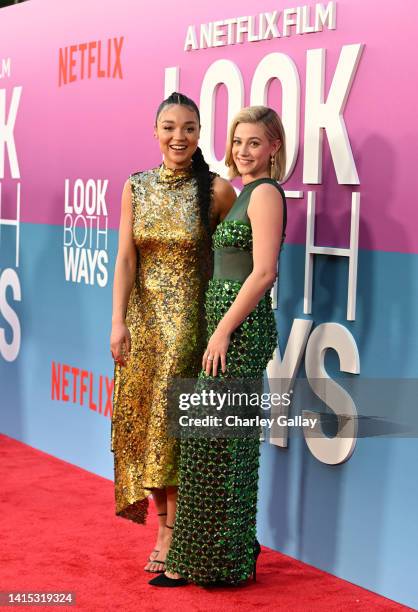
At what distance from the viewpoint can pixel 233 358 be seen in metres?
3.48

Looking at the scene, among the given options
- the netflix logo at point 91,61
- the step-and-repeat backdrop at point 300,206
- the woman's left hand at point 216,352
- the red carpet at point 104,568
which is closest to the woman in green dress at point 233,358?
the woman's left hand at point 216,352

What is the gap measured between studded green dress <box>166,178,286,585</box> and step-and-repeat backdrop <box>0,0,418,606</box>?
1.10 ft

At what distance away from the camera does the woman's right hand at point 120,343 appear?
3789 mm

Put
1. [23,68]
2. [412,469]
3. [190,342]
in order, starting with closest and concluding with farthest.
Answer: [412,469] < [190,342] < [23,68]

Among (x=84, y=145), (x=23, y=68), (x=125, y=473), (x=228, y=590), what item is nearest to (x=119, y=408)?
(x=125, y=473)

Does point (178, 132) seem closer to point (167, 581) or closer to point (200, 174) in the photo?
point (200, 174)

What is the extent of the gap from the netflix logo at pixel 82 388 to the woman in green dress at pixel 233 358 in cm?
151

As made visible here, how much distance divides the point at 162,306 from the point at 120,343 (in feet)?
0.64

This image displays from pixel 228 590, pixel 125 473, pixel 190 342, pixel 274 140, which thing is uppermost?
pixel 274 140

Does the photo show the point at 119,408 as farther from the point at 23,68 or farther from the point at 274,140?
the point at 23,68

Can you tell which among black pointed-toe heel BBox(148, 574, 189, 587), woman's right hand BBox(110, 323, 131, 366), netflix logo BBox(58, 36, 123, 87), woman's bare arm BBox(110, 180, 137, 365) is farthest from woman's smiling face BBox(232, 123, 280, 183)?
netflix logo BBox(58, 36, 123, 87)

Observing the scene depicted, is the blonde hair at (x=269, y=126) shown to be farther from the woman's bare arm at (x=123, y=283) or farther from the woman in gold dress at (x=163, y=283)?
the woman's bare arm at (x=123, y=283)

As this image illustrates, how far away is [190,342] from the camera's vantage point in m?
3.76

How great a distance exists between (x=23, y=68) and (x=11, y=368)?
158 centimetres
